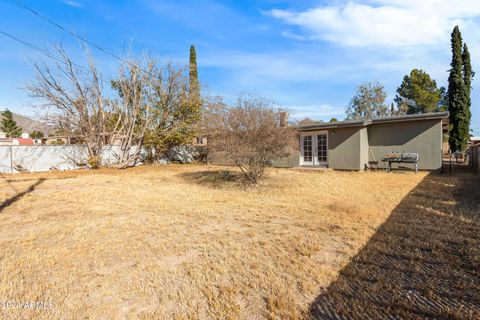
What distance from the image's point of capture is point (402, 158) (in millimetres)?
12391

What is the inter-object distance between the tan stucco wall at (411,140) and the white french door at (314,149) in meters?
2.29

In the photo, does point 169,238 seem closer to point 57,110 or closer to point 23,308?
point 23,308

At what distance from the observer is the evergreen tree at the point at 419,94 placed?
109 feet

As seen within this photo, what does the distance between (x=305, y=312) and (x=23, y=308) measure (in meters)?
2.43

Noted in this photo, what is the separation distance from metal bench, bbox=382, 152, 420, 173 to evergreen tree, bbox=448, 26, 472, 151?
11201 millimetres

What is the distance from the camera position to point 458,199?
639 centimetres

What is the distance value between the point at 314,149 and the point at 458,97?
1394cm

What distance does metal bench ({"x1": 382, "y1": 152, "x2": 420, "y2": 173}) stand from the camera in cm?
1206

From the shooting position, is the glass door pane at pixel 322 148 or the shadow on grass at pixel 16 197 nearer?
the shadow on grass at pixel 16 197

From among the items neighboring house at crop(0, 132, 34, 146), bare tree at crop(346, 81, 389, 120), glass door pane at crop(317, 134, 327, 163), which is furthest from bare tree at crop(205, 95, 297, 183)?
bare tree at crop(346, 81, 389, 120)

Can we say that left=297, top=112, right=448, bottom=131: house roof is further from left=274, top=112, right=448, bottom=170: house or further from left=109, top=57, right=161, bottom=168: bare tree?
left=109, top=57, right=161, bottom=168: bare tree

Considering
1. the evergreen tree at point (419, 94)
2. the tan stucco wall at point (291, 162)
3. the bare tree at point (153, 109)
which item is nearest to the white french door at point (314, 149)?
the tan stucco wall at point (291, 162)

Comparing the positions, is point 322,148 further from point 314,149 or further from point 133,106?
point 133,106

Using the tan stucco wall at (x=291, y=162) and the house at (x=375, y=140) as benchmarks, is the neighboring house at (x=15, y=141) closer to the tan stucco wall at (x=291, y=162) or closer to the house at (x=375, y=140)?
the tan stucco wall at (x=291, y=162)
